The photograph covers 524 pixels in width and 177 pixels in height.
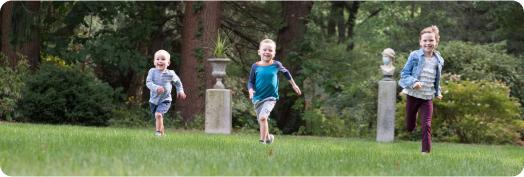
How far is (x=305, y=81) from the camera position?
2536 cm

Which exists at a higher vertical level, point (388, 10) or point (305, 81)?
point (388, 10)

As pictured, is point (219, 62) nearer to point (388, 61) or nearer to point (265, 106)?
point (388, 61)

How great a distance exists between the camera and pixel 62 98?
19.4m

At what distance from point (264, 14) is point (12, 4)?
8.01 meters

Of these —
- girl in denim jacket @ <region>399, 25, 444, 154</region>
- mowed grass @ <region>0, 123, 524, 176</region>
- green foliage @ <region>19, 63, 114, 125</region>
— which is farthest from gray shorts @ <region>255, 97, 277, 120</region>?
green foliage @ <region>19, 63, 114, 125</region>

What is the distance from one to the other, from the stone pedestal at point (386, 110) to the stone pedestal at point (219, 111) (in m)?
3.31

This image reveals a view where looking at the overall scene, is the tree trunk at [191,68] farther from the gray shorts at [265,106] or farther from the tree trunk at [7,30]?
the gray shorts at [265,106]

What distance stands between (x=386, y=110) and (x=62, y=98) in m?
8.19

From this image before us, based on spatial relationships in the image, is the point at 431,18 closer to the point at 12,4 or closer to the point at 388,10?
the point at 388,10

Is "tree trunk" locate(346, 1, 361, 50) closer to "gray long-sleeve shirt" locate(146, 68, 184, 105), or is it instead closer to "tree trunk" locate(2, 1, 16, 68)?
"tree trunk" locate(2, 1, 16, 68)

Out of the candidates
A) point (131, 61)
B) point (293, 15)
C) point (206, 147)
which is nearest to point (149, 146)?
point (206, 147)

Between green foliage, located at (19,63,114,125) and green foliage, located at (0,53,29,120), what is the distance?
0.43 metres

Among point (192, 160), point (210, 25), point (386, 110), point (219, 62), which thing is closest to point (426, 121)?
point (192, 160)

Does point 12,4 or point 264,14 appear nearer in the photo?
point 12,4
